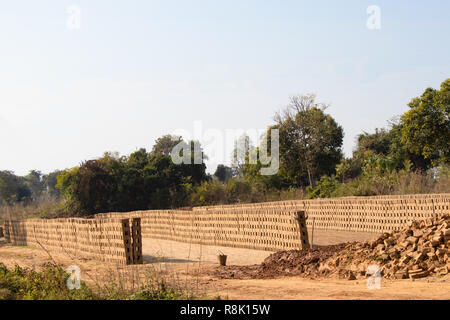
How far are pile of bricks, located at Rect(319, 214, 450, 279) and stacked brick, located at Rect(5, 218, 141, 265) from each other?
21.3ft

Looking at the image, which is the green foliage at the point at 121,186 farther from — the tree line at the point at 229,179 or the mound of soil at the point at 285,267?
the mound of soil at the point at 285,267

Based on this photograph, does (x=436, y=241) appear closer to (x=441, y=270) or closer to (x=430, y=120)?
(x=441, y=270)

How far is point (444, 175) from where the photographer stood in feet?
90.1

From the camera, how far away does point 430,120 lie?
97.5 feet

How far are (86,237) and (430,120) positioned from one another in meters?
20.5

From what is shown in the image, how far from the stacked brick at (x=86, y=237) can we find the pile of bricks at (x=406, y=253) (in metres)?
6.50

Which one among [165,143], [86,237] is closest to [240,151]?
[165,143]

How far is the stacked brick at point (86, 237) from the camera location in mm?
16000

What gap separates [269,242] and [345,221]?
7079 mm

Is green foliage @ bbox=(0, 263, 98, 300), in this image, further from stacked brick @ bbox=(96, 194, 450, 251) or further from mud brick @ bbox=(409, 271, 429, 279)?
stacked brick @ bbox=(96, 194, 450, 251)

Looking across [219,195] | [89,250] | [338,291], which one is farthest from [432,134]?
[338,291]

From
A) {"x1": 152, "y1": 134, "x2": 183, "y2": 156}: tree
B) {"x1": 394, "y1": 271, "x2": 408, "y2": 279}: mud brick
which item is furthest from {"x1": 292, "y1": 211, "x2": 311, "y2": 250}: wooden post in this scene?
{"x1": 152, "y1": 134, "x2": 183, "y2": 156}: tree

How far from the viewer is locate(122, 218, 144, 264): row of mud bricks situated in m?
15.8
